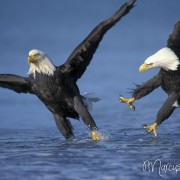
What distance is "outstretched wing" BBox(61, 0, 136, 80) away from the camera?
295 inches

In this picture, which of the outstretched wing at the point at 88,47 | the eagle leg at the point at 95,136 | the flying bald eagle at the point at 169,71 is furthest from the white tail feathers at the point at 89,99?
A: the flying bald eagle at the point at 169,71

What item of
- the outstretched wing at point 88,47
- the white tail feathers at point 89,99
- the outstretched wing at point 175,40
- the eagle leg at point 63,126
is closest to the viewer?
the outstretched wing at point 88,47

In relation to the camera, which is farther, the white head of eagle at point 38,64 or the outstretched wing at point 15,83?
the outstretched wing at point 15,83

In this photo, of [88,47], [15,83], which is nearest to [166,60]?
[88,47]

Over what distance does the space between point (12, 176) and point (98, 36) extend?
314cm

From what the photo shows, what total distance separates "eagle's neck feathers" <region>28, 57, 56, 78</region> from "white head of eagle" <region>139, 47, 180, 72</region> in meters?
1.16

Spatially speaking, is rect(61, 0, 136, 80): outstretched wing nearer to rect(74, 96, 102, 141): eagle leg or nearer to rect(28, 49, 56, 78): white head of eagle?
rect(28, 49, 56, 78): white head of eagle

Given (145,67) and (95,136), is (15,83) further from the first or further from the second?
(145,67)

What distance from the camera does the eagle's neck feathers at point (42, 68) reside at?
773 cm

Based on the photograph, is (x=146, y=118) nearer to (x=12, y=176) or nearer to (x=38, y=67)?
(x=38, y=67)

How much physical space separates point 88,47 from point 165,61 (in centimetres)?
98

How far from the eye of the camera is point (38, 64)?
307 inches

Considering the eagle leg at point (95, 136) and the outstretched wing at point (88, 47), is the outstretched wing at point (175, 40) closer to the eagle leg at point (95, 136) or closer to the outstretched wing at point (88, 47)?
the outstretched wing at point (88, 47)

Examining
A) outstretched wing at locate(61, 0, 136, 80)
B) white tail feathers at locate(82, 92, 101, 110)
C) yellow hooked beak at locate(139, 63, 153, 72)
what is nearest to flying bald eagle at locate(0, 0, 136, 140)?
outstretched wing at locate(61, 0, 136, 80)
